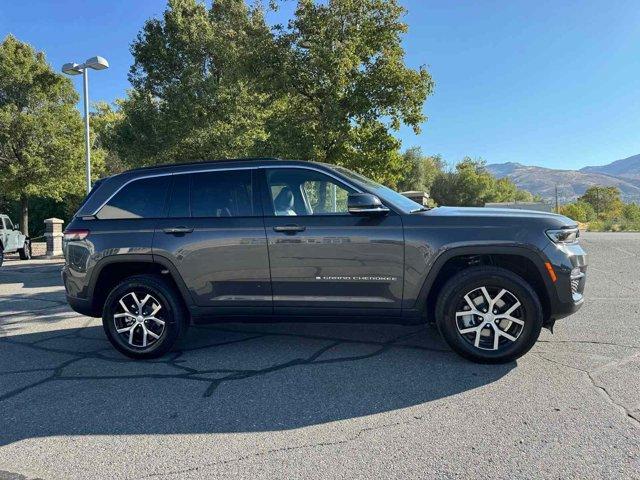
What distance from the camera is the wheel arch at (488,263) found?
161 inches

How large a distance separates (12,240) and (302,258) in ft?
50.7

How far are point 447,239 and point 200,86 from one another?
1484cm

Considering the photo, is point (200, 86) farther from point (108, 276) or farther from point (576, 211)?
point (576, 211)

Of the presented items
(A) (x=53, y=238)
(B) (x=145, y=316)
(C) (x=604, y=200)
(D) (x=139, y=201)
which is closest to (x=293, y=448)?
(B) (x=145, y=316)

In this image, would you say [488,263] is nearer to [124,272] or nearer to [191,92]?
[124,272]

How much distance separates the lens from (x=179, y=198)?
186 inches

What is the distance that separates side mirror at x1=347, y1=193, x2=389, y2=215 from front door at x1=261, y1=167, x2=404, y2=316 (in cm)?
13

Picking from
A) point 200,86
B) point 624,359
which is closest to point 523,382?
point 624,359

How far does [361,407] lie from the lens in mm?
3512

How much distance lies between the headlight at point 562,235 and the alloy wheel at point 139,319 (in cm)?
365

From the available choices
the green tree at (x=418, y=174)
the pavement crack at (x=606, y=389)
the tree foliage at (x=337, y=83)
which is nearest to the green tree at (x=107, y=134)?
the tree foliage at (x=337, y=83)

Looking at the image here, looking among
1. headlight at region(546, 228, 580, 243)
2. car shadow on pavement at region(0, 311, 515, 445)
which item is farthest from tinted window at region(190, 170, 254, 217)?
headlight at region(546, 228, 580, 243)

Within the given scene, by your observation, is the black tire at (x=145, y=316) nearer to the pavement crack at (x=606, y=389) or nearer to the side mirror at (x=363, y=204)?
the side mirror at (x=363, y=204)

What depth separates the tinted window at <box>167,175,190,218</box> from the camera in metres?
4.70
